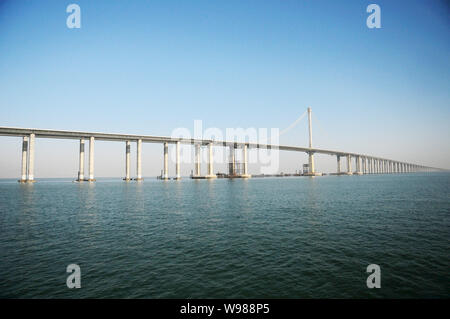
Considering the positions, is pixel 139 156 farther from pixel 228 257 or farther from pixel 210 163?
pixel 228 257

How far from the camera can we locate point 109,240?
48.6 feet

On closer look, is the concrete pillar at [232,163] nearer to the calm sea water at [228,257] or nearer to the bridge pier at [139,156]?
the bridge pier at [139,156]

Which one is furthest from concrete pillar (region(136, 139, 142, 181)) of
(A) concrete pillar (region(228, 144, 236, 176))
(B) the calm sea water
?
(B) the calm sea water

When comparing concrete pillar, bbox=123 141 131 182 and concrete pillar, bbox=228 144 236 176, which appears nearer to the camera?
concrete pillar, bbox=123 141 131 182

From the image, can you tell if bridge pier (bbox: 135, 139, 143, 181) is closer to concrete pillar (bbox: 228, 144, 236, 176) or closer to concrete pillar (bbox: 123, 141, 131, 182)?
concrete pillar (bbox: 123, 141, 131, 182)

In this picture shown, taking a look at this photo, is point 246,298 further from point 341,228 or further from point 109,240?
point 341,228

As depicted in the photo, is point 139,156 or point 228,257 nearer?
point 228,257

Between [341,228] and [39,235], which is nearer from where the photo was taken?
[39,235]

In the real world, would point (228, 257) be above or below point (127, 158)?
below

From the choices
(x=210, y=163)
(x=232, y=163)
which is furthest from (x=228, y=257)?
(x=232, y=163)

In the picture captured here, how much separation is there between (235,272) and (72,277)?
6.81 metres

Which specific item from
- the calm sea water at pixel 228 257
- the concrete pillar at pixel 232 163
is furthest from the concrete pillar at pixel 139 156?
the calm sea water at pixel 228 257
